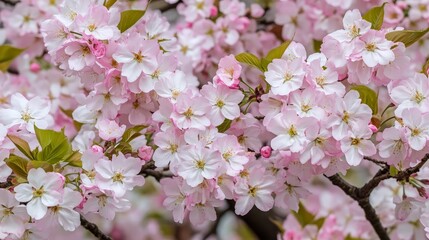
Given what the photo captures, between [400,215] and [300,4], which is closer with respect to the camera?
[400,215]

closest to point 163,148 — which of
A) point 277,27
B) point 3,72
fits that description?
point 3,72

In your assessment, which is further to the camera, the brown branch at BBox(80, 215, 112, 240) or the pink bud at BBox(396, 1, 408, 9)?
the pink bud at BBox(396, 1, 408, 9)

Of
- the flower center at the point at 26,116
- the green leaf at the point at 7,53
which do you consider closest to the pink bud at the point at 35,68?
the green leaf at the point at 7,53

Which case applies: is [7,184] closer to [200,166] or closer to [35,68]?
[200,166]

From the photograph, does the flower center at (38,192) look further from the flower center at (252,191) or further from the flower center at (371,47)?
the flower center at (371,47)

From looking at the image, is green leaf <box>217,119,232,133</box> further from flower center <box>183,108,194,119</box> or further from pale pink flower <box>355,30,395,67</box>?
pale pink flower <box>355,30,395,67</box>

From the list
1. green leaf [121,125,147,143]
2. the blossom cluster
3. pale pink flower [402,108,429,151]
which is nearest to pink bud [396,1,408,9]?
the blossom cluster

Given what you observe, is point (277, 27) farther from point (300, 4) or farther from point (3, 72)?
point (3, 72)

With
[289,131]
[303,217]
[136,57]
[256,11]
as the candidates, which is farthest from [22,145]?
[256,11]
